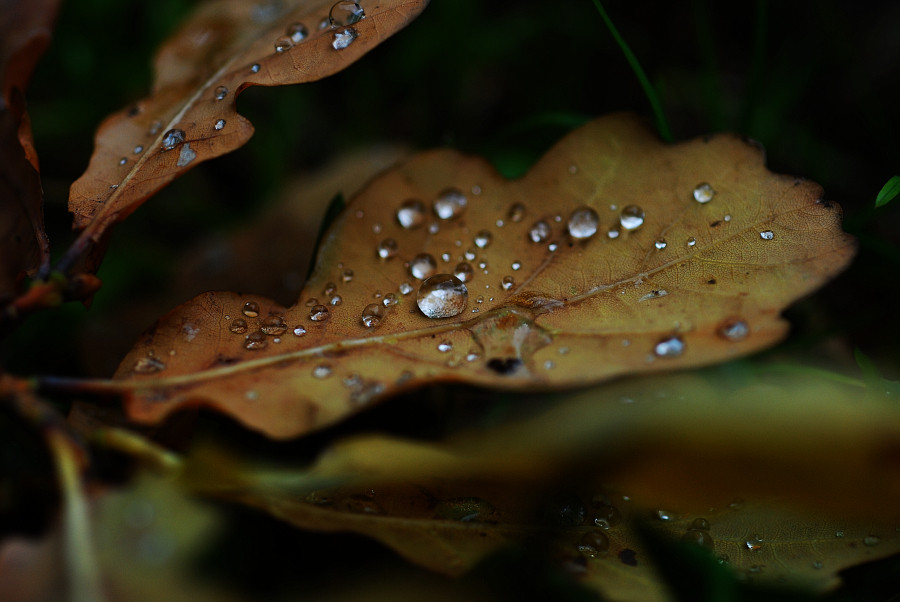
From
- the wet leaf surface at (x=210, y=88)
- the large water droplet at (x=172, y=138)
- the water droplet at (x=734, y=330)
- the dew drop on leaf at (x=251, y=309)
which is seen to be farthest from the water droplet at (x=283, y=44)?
the water droplet at (x=734, y=330)

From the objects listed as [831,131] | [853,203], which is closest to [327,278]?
[853,203]

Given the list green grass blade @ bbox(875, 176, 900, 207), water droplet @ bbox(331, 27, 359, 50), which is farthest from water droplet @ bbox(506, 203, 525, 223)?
green grass blade @ bbox(875, 176, 900, 207)

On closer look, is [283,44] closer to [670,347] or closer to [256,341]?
[256,341]

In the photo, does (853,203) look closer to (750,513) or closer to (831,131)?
(831,131)

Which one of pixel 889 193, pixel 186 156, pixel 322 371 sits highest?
pixel 186 156

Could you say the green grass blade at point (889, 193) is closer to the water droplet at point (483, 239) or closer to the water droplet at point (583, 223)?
the water droplet at point (583, 223)

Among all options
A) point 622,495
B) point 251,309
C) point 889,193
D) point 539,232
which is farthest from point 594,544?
point 889,193

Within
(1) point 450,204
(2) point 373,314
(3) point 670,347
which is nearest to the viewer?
(3) point 670,347
